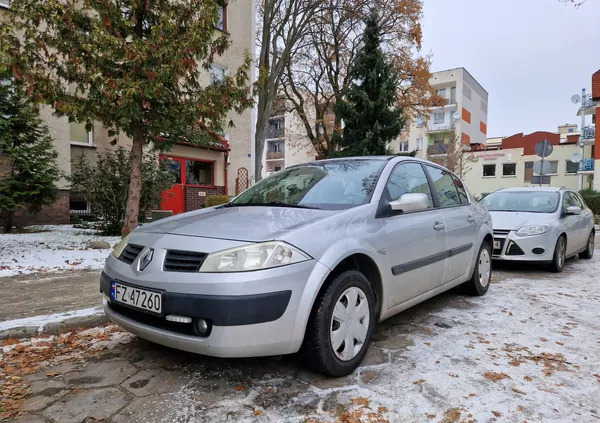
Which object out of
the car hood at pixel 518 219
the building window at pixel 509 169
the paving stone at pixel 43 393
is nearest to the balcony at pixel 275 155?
the building window at pixel 509 169

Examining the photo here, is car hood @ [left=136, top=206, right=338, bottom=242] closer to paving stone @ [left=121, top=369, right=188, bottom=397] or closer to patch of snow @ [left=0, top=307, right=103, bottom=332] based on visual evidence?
paving stone @ [left=121, top=369, right=188, bottom=397]

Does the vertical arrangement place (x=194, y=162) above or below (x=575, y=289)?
above

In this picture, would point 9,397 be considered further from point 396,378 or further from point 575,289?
point 575,289

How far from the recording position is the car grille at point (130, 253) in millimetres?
2668

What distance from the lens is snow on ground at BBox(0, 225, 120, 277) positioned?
5695 mm

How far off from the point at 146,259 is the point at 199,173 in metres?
12.8

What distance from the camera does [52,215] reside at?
1002cm

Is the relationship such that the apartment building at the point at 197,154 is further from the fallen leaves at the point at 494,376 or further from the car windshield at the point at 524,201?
the fallen leaves at the point at 494,376

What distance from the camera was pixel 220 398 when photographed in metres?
2.31

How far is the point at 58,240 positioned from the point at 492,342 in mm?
7583

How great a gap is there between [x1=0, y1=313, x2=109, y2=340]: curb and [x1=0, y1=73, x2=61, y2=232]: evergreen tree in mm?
4724

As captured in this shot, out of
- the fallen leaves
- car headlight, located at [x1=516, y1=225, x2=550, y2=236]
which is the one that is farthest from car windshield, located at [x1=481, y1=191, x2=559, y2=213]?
the fallen leaves

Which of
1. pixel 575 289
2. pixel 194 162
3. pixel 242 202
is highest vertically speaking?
pixel 194 162

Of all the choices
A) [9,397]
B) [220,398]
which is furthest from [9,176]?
[220,398]
